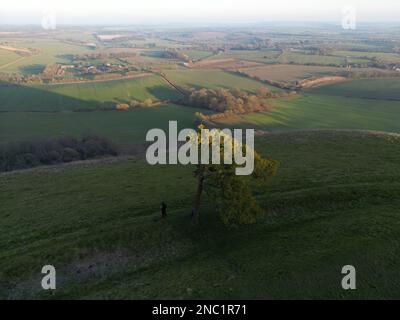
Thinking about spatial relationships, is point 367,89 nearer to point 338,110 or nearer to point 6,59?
point 338,110

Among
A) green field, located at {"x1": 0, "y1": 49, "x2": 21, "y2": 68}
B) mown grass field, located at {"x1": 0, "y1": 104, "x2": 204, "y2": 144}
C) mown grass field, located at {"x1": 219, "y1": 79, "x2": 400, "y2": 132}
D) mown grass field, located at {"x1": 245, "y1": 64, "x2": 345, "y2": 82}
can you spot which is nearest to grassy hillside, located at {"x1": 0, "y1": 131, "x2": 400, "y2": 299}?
mown grass field, located at {"x1": 0, "y1": 104, "x2": 204, "y2": 144}

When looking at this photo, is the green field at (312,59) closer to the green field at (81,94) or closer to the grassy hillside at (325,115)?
the grassy hillside at (325,115)

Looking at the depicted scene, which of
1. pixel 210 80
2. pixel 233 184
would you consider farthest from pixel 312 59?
pixel 233 184

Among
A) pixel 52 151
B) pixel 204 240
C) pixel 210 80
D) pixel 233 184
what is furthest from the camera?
pixel 210 80

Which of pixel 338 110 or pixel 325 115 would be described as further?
pixel 338 110

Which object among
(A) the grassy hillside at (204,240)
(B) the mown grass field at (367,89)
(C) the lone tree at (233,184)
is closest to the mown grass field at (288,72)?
(B) the mown grass field at (367,89)

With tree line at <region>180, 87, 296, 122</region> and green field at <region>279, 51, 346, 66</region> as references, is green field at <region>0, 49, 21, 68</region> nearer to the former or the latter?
tree line at <region>180, 87, 296, 122</region>

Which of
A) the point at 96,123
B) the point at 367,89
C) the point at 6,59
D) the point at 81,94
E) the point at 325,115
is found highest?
the point at 6,59
